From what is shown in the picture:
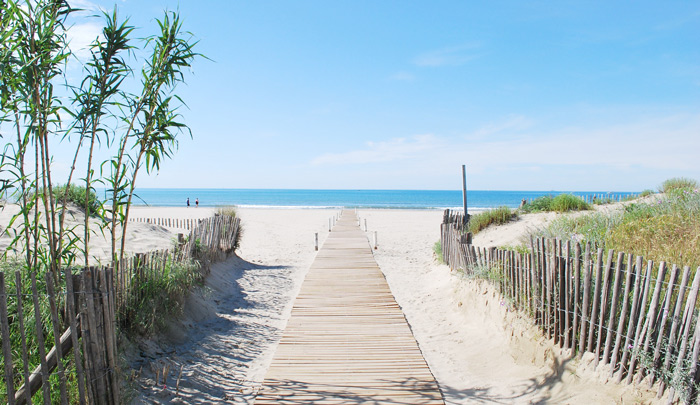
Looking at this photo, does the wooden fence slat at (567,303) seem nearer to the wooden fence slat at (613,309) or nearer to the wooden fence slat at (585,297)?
the wooden fence slat at (585,297)

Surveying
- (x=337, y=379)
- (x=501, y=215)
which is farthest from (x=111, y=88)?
(x=501, y=215)

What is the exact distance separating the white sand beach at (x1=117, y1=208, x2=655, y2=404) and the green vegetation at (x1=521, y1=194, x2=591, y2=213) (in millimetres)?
6117

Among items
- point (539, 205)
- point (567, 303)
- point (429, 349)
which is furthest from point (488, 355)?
point (539, 205)

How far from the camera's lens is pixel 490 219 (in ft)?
41.5

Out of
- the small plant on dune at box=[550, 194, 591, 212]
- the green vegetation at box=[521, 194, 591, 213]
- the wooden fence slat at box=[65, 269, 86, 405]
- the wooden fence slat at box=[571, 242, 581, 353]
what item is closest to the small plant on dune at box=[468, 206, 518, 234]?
the green vegetation at box=[521, 194, 591, 213]

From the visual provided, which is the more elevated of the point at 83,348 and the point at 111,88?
the point at 111,88

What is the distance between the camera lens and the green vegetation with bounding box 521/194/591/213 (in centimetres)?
1296

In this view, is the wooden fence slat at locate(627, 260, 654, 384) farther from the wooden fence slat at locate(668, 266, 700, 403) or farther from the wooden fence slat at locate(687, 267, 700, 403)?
the wooden fence slat at locate(687, 267, 700, 403)

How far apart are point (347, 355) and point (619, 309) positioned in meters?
2.62

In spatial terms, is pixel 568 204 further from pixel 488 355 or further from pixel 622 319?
pixel 622 319

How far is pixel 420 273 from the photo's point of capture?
978cm

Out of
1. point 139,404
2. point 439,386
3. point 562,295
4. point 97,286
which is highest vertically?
point 97,286

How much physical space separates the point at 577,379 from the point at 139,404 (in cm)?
361

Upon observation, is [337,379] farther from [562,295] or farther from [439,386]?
[562,295]
